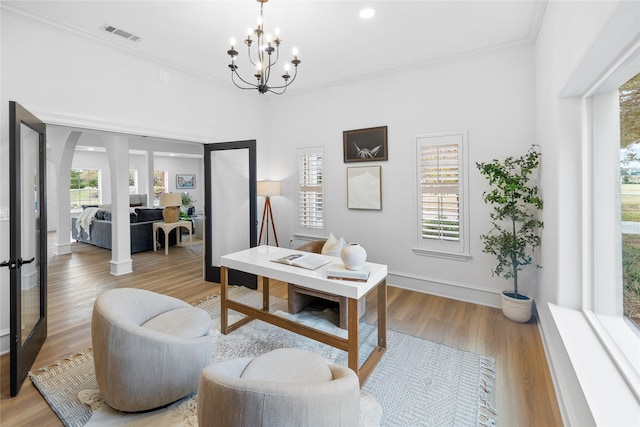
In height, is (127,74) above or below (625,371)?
above

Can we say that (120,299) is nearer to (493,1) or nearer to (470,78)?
(493,1)

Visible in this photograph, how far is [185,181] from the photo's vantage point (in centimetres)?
1254

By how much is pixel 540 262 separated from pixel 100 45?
17.0 ft

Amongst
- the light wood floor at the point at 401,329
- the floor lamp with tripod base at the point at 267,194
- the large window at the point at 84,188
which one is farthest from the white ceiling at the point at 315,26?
the large window at the point at 84,188

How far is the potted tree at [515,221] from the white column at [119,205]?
5390mm

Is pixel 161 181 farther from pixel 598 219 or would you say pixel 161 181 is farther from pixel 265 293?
pixel 598 219

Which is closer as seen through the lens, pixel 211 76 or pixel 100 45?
pixel 100 45

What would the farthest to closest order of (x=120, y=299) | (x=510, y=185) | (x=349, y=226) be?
1. (x=349, y=226)
2. (x=510, y=185)
3. (x=120, y=299)

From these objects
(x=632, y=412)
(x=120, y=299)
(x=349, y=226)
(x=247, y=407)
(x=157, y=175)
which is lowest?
(x=632, y=412)

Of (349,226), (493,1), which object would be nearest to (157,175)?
(349,226)

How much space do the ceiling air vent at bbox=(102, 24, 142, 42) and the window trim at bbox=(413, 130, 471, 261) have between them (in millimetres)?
3439

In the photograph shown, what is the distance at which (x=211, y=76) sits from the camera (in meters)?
4.21

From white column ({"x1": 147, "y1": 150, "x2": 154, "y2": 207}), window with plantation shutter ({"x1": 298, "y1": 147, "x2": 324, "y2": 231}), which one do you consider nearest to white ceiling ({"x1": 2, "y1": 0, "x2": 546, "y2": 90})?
window with plantation shutter ({"x1": 298, "y1": 147, "x2": 324, "y2": 231})

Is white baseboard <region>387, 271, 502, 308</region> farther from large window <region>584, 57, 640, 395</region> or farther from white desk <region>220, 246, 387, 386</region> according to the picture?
white desk <region>220, 246, 387, 386</region>
